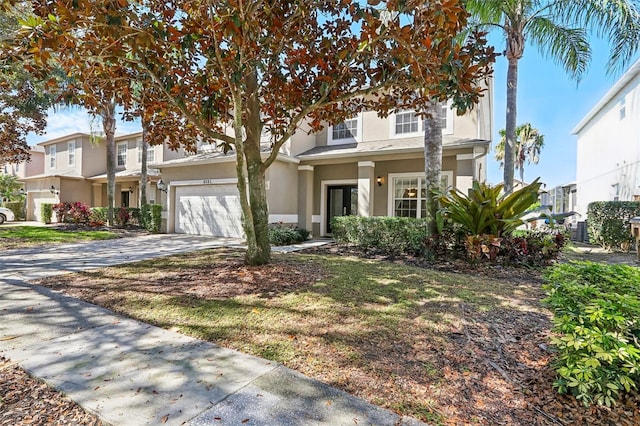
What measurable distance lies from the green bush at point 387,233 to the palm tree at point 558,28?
3.13 m

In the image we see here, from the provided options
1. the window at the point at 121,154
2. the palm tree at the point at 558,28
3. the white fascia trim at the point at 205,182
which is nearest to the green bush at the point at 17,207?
the window at the point at 121,154

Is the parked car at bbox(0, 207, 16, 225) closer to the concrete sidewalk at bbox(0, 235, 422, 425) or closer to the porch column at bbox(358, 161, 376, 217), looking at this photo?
the concrete sidewalk at bbox(0, 235, 422, 425)

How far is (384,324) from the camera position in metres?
3.71

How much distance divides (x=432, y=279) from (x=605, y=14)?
981 centimetres

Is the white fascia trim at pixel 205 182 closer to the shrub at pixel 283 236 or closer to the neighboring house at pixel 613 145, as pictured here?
the shrub at pixel 283 236

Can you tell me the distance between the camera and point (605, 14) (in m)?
9.26

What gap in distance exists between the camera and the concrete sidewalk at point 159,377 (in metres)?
2.19

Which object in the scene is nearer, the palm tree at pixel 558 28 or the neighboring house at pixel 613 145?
the palm tree at pixel 558 28

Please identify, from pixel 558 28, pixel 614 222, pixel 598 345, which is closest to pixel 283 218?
pixel 558 28

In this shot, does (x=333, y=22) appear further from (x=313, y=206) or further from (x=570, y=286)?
(x=313, y=206)

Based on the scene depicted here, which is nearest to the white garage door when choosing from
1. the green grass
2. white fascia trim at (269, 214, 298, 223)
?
white fascia trim at (269, 214, 298, 223)

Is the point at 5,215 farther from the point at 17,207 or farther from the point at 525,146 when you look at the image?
the point at 525,146

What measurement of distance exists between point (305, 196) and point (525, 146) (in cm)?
2911

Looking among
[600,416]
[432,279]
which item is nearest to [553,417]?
[600,416]
